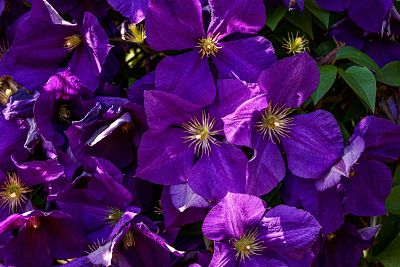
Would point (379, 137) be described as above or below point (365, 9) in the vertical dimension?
below

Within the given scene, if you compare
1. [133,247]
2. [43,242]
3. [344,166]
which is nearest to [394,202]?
[344,166]

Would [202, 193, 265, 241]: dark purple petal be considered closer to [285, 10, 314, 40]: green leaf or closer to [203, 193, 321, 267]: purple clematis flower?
[203, 193, 321, 267]: purple clematis flower

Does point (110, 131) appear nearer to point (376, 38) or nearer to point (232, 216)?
point (232, 216)

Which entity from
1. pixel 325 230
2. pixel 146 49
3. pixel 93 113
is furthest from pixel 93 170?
pixel 325 230

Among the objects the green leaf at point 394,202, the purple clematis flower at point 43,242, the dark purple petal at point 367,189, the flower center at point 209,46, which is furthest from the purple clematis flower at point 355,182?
the purple clematis flower at point 43,242

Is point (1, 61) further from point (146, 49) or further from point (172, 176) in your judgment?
point (172, 176)

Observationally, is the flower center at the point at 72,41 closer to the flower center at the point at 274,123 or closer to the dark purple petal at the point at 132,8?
the dark purple petal at the point at 132,8

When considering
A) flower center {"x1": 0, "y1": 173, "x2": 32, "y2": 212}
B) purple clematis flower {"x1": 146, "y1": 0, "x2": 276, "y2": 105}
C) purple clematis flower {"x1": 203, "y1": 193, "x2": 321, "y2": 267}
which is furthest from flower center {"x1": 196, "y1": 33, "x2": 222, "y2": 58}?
flower center {"x1": 0, "y1": 173, "x2": 32, "y2": 212}
